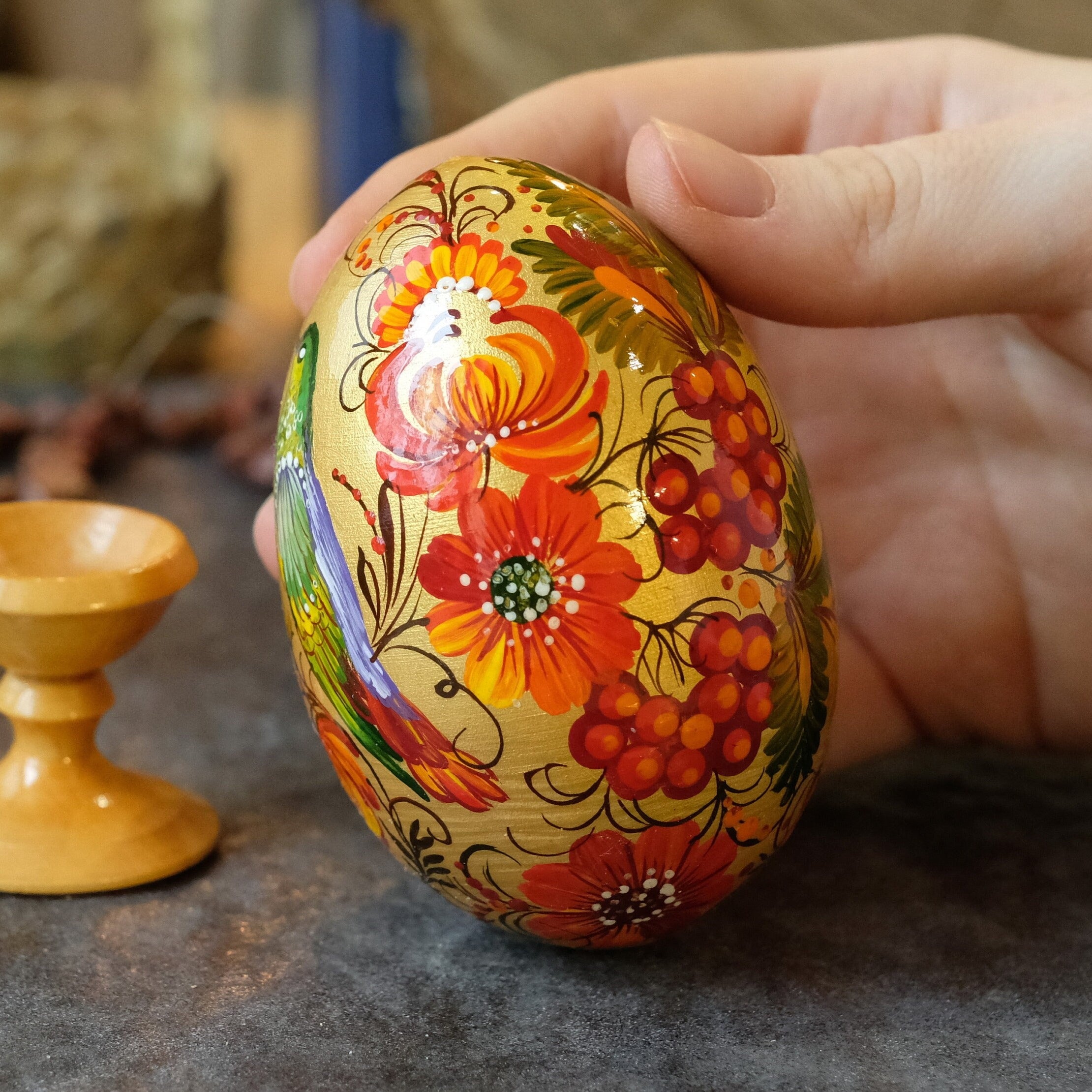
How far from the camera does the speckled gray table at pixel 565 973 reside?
552 millimetres

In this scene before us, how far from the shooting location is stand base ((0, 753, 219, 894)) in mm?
670

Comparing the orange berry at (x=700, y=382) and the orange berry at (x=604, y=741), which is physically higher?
the orange berry at (x=700, y=382)

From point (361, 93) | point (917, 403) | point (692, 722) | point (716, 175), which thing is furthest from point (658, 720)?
point (361, 93)

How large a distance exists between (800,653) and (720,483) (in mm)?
90

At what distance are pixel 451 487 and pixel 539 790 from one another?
0.13m

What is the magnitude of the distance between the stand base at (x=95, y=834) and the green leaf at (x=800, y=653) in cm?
34

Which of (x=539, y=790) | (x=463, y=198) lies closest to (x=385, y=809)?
(x=539, y=790)

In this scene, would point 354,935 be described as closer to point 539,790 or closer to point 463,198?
point 539,790

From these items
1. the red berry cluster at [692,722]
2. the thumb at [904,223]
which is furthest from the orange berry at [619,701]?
the thumb at [904,223]

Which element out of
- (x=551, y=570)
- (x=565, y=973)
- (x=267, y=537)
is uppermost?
(x=551, y=570)

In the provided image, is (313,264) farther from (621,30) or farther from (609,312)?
(621,30)

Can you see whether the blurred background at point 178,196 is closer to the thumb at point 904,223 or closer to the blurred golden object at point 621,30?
the blurred golden object at point 621,30

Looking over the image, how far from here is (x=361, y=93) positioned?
8.30 feet

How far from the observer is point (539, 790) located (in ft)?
1.78
